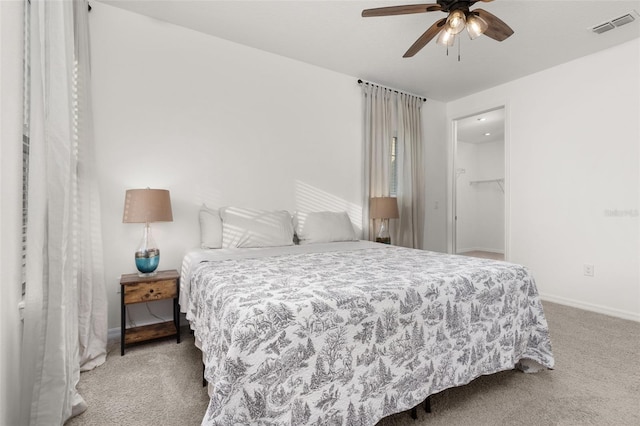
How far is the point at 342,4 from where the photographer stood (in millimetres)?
2514

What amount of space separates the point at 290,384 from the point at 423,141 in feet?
13.7

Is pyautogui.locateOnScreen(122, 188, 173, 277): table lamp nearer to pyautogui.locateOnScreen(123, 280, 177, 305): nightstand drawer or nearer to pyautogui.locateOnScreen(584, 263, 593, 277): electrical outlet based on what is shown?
pyautogui.locateOnScreen(123, 280, 177, 305): nightstand drawer

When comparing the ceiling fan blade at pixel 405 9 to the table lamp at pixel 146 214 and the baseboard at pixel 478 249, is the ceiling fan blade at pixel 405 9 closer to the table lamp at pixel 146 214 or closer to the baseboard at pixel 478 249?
the table lamp at pixel 146 214

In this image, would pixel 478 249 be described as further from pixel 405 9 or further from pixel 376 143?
pixel 405 9

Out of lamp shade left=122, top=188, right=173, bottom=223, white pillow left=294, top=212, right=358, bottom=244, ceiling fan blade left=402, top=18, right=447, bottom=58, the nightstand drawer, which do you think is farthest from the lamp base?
ceiling fan blade left=402, top=18, right=447, bottom=58

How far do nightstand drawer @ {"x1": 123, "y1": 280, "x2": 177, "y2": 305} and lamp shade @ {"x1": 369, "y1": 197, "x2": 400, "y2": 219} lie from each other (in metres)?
2.28

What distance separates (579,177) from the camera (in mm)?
3430

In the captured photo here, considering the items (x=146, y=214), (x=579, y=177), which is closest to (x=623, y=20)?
(x=579, y=177)

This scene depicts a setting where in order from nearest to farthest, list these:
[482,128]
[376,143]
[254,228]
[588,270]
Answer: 1. [254,228]
2. [588,270]
3. [376,143]
4. [482,128]

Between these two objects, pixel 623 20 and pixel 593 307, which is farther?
pixel 593 307

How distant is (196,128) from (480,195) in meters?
6.56

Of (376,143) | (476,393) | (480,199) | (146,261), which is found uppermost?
(376,143)

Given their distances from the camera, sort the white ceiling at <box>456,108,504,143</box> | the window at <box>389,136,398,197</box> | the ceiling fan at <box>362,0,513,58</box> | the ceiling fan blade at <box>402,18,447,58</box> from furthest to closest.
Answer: the white ceiling at <box>456,108,504,143</box>
the window at <box>389,136,398,197</box>
the ceiling fan blade at <box>402,18,447,58</box>
the ceiling fan at <box>362,0,513,58</box>

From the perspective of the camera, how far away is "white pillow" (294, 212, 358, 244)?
10.4 feet
